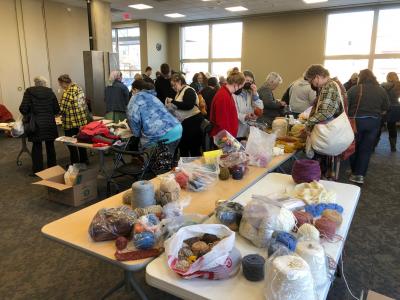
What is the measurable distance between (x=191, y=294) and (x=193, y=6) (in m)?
8.37

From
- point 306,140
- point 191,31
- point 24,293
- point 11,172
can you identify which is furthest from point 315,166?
point 191,31

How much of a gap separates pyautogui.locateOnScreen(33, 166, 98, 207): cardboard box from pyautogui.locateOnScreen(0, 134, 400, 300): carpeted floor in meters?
0.10

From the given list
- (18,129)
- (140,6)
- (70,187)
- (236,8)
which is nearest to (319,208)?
(70,187)

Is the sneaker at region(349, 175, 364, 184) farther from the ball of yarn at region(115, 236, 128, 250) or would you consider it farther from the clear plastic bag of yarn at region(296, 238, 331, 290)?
the ball of yarn at region(115, 236, 128, 250)

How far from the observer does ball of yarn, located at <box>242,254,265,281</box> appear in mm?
1081

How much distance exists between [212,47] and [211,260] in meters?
10.3

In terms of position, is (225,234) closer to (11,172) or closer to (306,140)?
(306,140)

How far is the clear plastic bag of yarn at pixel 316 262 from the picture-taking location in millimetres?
1051

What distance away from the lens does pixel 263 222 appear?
4.14 ft

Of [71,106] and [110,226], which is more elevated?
[71,106]

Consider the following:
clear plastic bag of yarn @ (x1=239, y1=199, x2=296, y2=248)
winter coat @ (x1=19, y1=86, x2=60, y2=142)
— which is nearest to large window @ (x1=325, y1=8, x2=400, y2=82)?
winter coat @ (x1=19, y1=86, x2=60, y2=142)

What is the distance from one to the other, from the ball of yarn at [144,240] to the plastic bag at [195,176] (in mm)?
642

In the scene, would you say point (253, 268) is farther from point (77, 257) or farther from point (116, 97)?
point (116, 97)

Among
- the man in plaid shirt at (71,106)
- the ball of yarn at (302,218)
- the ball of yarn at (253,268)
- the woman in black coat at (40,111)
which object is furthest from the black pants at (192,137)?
the ball of yarn at (253,268)
